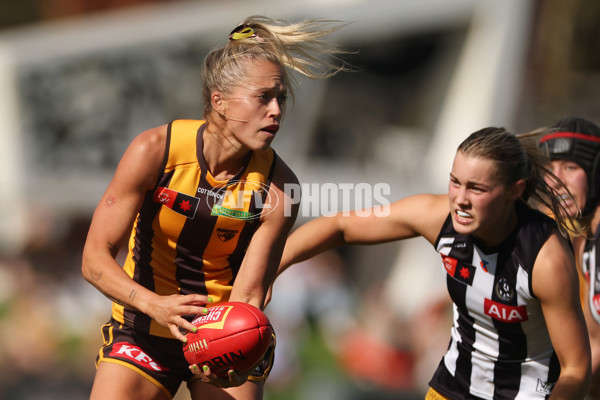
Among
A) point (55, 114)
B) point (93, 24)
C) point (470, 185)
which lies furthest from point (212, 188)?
point (93, 24)

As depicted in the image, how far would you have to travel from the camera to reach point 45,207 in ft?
37.8

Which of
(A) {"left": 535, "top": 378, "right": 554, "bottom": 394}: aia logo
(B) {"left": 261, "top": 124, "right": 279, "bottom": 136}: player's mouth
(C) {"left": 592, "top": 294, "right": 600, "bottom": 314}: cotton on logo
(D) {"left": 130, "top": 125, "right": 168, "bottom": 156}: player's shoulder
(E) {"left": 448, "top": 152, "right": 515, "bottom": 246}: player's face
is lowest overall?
(A) {"left": 535, "top": 378, "right": 554, "bottom": 394}: aia logo

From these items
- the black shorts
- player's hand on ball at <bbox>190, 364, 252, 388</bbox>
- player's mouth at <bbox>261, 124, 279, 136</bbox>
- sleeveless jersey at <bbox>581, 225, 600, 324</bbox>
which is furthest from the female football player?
the black shorts

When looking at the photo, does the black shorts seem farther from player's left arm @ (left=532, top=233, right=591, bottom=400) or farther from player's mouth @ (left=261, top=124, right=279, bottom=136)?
player's left arm @ (left=532, top=233, right=591, bottom=400)

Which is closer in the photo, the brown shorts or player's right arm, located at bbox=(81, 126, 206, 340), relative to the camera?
player's right arm, located at bbox=(81, 126, 206, 340)

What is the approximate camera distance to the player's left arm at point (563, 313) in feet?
10.8

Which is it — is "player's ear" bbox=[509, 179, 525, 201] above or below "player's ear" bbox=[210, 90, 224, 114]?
below

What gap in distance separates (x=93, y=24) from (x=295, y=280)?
222 inches

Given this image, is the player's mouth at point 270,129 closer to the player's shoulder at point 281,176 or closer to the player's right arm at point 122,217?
Answer: the player's shoulder at point 281,176

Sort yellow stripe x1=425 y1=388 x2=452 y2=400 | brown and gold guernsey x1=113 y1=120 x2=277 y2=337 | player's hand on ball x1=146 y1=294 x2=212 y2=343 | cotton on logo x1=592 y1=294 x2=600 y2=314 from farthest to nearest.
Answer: cotton on logo x1=592 y1=294 x2=600 y2=314 < yellow stripe x1=425 y1=388 x2=452 y2=400 < brown and gold guernsey x1=113 y1=120 x2=277 y2=337 < player's hand on ball x1=146 y1=294 x2=212 y2=343

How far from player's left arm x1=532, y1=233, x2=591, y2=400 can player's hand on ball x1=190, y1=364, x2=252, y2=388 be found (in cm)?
134

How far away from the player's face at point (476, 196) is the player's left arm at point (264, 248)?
2.53ft

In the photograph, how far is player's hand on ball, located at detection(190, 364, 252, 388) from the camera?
10.9 ft

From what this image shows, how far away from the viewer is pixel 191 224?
3.59 metres
